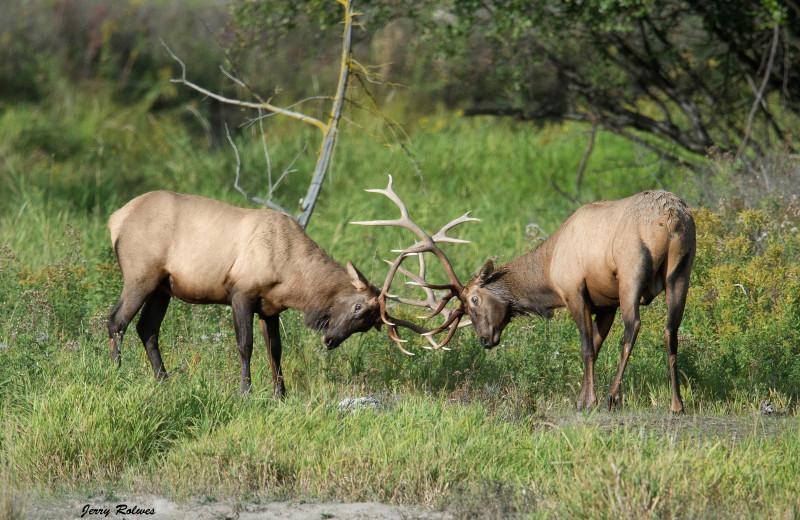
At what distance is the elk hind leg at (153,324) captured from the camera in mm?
7480

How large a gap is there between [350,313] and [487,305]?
3.81 ft

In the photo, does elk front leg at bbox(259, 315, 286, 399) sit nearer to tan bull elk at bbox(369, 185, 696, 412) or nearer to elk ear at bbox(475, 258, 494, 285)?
tan bull elk at bbox(369, 185, 696, 412)

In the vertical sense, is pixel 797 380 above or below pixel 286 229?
below

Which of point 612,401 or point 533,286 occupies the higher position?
point 533,286

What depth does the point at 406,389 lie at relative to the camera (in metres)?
7.33

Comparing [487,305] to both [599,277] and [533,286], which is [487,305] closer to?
[533,286]

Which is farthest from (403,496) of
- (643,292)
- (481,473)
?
(643,292)

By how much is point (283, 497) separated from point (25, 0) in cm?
1765

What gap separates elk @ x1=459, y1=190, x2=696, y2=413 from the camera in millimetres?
6578

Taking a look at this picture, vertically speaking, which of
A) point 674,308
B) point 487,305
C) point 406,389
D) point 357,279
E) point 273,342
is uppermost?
point 674,308

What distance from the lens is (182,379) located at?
262 inches

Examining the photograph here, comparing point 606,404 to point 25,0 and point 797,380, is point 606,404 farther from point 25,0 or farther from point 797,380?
point 25,0

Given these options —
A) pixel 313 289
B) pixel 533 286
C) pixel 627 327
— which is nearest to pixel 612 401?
pixel 627 327
